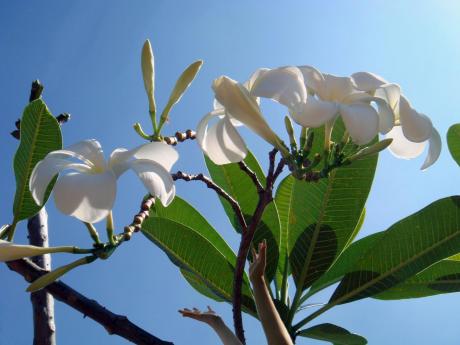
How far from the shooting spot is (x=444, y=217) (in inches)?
59.3

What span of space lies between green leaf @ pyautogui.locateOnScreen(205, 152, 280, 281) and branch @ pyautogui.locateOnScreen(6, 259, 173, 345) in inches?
25.0

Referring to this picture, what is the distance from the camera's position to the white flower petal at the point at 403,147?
1.25 metres

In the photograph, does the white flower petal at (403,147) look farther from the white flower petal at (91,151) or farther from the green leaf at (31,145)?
the green leaf at (31,145)

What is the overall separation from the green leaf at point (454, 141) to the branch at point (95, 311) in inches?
42.4

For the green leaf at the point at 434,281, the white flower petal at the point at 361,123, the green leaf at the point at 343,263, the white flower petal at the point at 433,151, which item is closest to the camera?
the white flower petal at the point at 361,123

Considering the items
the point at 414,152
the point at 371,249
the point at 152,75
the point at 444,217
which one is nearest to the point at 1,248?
the point at 152,75

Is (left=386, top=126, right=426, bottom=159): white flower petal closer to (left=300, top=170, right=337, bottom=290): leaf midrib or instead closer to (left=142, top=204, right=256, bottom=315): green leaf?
(left=300, top=170, right=337, bottom=290): leaf midrib

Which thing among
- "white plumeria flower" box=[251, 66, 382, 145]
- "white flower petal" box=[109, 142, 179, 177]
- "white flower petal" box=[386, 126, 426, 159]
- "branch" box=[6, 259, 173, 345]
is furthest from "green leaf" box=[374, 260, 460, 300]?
"white flower petal" box=[109, 142, 179, 177]

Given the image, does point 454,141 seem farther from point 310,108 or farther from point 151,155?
point 151,155

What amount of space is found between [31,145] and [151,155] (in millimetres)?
521

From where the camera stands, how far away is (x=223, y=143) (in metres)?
1.12

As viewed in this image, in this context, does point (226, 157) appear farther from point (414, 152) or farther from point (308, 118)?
point (414, 152)

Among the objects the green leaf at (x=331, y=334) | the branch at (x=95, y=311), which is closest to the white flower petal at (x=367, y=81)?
the branch at (x=95, y=311)

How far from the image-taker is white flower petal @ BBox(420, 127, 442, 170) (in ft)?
3.95
